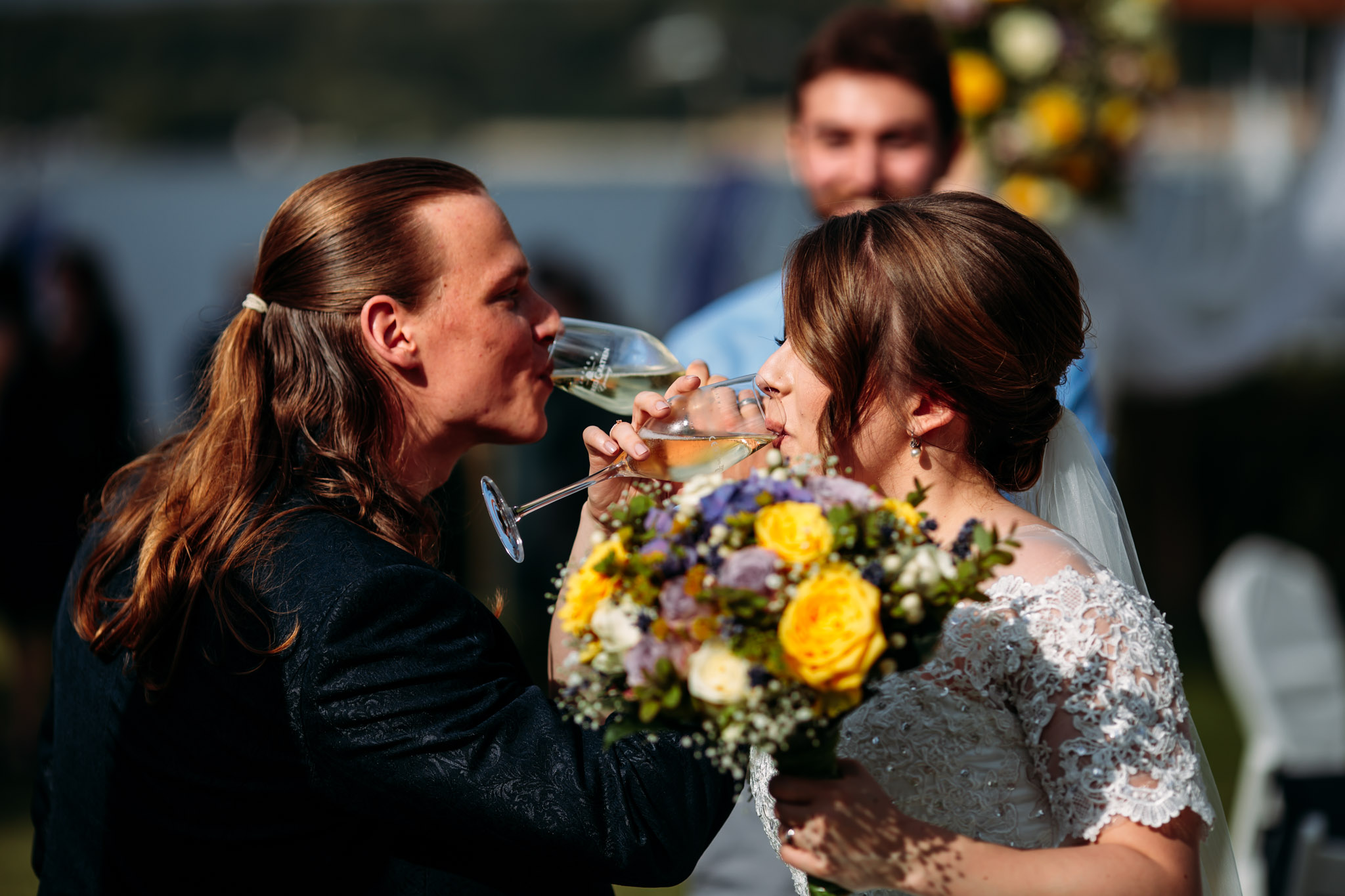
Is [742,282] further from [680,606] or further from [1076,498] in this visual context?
[680,606]

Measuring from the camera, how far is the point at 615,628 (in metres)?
1.61

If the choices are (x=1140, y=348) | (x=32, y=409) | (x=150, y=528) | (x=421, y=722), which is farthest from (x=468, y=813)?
(x=1140, y=348)

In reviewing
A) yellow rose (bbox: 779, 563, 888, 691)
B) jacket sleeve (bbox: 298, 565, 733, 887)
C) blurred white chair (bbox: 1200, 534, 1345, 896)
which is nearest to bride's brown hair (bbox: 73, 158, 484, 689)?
jacket sleeve (bbox: 298, 565, 733, 887)

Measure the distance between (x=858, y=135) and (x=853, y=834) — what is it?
2.36 m

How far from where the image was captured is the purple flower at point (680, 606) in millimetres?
1588

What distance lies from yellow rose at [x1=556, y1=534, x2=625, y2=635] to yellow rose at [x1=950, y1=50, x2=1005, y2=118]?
429 centimetres

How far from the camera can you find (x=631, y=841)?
5.87 feet

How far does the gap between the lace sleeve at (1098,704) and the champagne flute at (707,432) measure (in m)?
0.52

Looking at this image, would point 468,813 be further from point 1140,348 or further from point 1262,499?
point 1262,499

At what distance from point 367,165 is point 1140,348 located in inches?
259

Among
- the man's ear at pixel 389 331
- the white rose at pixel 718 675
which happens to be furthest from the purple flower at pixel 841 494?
the man's ear at pixel 389 331

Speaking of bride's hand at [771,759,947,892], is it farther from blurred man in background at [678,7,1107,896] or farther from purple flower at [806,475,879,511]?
blurred man in background at [678,7,1107,896]

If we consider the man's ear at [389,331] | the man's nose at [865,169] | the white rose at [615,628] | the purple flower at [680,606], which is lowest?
the white rose at [615,628]

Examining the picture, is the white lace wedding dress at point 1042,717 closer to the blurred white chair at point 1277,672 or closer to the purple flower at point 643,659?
the purple flower at point 643,659
